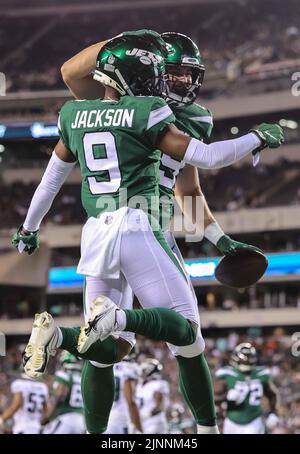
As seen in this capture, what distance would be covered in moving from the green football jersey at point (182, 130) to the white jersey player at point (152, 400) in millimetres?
4634

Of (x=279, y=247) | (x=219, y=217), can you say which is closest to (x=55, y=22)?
(x=219, y=217)

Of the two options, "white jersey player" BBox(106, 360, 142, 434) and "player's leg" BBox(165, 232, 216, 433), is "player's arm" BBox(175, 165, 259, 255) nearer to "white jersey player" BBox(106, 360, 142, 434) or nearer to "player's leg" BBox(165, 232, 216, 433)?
"player's leg" BBox(165, 232, 216, 433)

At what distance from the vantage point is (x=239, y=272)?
4.30m

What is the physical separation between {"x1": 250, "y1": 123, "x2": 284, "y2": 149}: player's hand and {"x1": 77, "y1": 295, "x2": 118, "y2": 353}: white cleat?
3.19ft

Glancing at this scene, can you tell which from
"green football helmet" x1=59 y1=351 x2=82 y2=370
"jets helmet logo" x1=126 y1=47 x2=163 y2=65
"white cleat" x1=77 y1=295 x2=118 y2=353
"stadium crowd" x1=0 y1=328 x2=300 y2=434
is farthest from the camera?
"stadium crowd" x1=0 y1=328 x2=300 y2=434

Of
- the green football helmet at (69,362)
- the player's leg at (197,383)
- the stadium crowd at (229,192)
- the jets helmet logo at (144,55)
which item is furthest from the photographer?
the stadium crowd at (229,192)

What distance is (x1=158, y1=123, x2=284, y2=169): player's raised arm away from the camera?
12.1ft

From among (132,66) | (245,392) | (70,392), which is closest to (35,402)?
(70,392)

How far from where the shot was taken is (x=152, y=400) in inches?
349

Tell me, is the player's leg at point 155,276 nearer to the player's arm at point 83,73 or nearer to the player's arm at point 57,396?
the player's arm at point 83,73

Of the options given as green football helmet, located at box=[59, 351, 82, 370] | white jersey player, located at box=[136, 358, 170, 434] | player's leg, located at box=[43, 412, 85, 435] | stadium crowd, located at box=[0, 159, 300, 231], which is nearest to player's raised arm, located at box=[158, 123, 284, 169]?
green football helmet, located at box=[59, 351, 82, 370]

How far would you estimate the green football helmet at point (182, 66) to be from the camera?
14.2ft

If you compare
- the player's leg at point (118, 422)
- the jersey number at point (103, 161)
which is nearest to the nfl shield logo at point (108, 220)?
the jersey number at point (103, 161)

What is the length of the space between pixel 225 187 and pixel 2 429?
13303 millimetres
